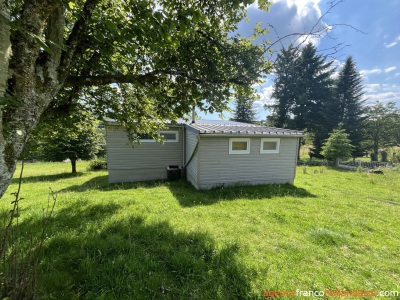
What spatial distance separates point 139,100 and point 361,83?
95.1 feet

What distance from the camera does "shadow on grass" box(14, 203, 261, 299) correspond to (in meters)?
2.12

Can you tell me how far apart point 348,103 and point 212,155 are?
2484cm

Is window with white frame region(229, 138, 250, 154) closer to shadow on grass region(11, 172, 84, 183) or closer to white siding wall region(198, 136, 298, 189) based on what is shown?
white siding wall region(198, 136, 298, 189)

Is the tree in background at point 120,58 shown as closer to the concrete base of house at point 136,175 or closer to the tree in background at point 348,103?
the concrete base of house at point 136,175

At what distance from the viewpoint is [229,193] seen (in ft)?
21.5

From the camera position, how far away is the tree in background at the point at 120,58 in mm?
1650

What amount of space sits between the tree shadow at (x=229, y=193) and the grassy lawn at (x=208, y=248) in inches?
16.8

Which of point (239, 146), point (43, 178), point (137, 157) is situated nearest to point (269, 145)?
point (239, 146)

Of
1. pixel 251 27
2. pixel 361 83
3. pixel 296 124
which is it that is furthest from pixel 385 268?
pixel 361 83

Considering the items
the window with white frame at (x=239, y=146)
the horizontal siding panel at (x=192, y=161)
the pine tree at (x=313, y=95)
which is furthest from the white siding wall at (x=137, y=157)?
the pine tree at (x=313, y=95)

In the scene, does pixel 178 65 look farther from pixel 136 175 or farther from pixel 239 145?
pixel 136 175

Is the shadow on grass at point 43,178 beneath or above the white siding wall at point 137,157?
beneath

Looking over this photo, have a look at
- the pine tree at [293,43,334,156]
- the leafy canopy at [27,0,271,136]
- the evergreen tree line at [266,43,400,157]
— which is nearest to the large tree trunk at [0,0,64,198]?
the leafy canopy at [27,0,271,136]

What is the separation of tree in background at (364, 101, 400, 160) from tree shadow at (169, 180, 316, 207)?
22913 millimetres
